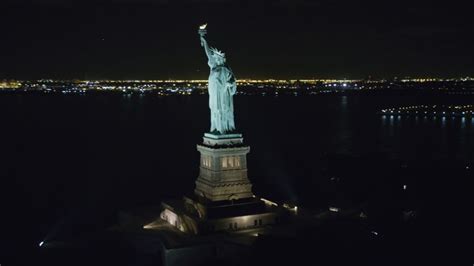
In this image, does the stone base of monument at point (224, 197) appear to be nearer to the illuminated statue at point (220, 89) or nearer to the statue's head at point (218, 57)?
the illuminated statue at point (220, 89)

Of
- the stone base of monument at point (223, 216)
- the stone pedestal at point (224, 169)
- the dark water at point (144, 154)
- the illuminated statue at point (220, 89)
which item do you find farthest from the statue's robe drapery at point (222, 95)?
the dark water at point (144, 154)

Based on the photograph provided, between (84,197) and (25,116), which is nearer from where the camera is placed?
(84,197)

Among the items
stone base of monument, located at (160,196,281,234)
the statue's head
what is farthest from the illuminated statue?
stone base of monument, located at (160,196,281,234)

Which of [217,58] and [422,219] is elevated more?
[217,58]

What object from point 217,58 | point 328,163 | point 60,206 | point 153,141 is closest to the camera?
point 217,58

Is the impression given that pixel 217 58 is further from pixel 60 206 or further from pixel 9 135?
pixel 9 135

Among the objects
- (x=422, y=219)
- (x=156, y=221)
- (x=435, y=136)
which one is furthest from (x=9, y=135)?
(x=422, y=219)

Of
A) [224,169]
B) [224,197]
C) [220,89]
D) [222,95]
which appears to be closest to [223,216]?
[224,197]
